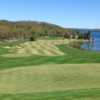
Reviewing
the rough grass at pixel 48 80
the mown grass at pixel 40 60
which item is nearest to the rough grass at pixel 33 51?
the mown grass at pixel 40 60

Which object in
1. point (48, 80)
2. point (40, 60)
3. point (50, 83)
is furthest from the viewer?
point (40, 60)

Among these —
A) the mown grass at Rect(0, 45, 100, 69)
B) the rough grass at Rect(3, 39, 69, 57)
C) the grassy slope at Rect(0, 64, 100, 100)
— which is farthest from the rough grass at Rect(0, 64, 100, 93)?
the rough grass at Rect(3, 39, 69, 57)

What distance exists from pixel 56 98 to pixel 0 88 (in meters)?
7.05

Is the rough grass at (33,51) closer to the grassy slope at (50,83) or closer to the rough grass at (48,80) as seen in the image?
the rough grass at (48,80)

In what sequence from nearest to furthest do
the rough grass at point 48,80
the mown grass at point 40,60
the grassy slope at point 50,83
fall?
the grassy slope at point 50,83
the rough grass at point 48,80
the mown grass at point 40,60

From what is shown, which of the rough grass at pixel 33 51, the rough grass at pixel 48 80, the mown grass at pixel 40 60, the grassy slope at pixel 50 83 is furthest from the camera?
the rough grass at pixel 33 51

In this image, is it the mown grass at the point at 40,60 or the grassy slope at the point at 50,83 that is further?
the mown grass at the point at 40,60

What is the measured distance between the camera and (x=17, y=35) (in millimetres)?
151125

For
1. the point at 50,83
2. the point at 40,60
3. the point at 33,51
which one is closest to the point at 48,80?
the point at 50,83

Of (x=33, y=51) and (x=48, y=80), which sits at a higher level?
(x=48, y=80)

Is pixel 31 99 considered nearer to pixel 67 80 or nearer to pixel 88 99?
pixel 88 99

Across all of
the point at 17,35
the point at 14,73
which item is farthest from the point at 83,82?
the point at 17,35

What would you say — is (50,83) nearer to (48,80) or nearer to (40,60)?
(48,80)

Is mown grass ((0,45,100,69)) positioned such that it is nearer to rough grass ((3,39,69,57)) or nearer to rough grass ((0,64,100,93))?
rough grass ((3,39,69,57))
